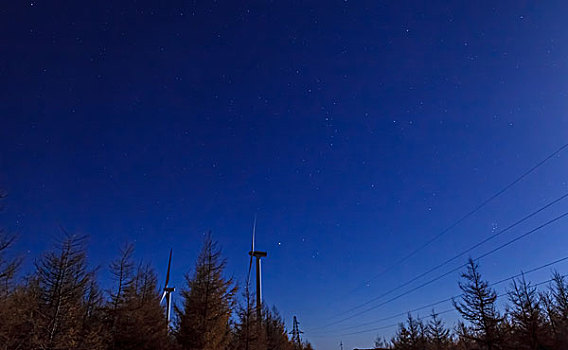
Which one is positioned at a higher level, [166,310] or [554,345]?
[166,310]

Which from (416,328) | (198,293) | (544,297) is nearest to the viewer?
(198,293)

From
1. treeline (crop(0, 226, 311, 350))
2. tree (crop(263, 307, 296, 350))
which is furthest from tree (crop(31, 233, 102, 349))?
tree (crop(263, 307, 296, 350))

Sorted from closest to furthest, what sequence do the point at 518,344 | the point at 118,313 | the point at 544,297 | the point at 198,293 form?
the point at 198,293 → the point at 118,313 → the point at 518,344 → the point at 544,297

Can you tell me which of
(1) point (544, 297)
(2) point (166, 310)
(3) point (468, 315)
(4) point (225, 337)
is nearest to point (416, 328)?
(1) point (544, 297)

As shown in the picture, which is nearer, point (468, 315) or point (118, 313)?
point (118, 313)

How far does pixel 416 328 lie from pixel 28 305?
54129 millimetres

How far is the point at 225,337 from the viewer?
2602cm

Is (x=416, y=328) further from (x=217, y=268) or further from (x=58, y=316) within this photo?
(x=58, y=316)

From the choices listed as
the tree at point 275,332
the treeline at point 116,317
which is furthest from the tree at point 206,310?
the tree at point 275,332

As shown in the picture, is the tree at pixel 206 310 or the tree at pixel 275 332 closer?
the tree at pixel 206 310

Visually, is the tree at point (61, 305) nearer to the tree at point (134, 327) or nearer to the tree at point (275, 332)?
the tree at point (134, 327)

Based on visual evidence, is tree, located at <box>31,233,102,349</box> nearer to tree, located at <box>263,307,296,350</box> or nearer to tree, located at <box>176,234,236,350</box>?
tree, located at <box>176,234,236,350</box>

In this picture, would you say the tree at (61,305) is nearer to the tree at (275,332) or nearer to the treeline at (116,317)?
the treeline at (116,317)

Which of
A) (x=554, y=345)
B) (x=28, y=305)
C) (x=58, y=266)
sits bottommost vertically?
(x=554, y=345)
